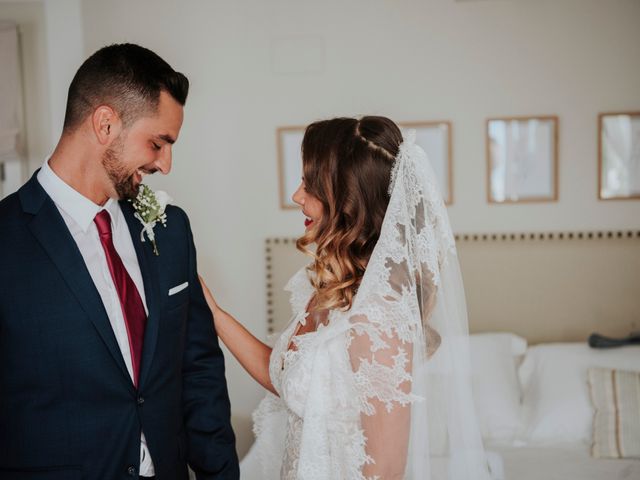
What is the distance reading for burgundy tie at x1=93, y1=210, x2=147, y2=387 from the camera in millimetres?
1681

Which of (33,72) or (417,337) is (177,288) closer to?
(417,337)

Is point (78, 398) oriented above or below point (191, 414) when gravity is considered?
above

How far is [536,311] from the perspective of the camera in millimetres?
3586

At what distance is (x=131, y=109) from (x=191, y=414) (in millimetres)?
963

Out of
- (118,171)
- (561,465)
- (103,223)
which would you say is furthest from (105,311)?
(561,465)

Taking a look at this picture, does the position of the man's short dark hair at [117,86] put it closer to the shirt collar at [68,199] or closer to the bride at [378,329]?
the shirt collar at [68,199]

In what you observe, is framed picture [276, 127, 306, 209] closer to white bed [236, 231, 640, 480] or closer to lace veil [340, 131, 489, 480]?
white bed [236, 231, 640, 480]

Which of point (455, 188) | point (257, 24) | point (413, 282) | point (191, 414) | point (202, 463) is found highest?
point (257, 24)

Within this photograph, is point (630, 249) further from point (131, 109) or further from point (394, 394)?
point (131, 109)

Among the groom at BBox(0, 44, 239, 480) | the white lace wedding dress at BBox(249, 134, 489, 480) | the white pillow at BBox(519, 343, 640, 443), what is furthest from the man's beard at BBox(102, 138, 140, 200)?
the white pillow at BBox(519, 343, 640, 443)

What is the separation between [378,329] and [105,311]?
70 centimetres

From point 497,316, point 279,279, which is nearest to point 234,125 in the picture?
point 279,279

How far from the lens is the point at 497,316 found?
361 cm

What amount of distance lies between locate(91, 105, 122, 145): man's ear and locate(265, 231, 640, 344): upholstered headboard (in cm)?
208
